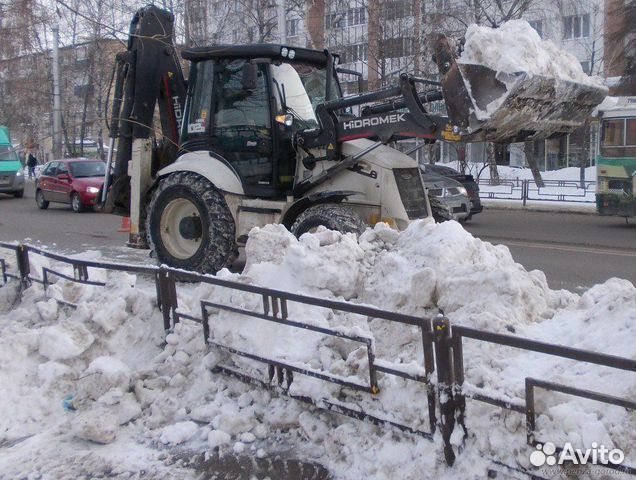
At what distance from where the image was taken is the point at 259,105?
9117 mm

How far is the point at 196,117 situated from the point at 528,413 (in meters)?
7.02

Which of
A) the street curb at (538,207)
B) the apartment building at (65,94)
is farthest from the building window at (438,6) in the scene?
the apartment building at (65,94)

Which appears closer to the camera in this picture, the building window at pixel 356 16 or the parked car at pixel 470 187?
the parked car at pixel 470 187

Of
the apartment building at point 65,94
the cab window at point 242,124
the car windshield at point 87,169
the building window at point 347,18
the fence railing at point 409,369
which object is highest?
the building window at point 347,18

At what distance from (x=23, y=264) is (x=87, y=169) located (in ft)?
50.3

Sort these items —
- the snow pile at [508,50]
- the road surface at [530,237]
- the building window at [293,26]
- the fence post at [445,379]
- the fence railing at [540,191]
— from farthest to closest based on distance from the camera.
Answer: the building window at [293,26] → the fence railing at [540,191] → the road surface at [530,237] → the snow pile at [508,50] → the fence post at [445,379]

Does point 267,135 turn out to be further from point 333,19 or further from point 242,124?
point 333,19

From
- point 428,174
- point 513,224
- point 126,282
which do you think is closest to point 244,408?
point 126,282

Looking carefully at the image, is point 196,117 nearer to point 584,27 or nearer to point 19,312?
point 19,312

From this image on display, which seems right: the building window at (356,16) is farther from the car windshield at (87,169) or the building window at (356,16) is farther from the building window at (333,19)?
the car windshield at (87,169)

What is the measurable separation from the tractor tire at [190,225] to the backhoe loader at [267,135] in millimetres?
16

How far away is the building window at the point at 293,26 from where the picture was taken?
32141 mm

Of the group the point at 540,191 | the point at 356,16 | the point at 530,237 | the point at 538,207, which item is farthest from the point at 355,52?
the point at 530,237

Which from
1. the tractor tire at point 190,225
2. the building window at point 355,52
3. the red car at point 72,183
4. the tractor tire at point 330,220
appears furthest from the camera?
the building window at point 355,52
